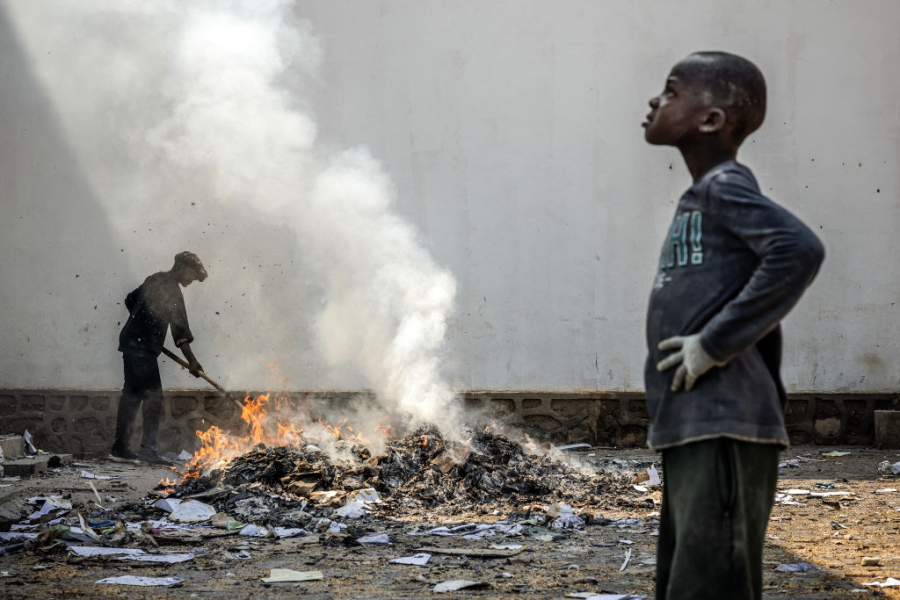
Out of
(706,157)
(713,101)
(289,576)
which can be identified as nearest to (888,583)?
(706,157)

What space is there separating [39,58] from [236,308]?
400 cm

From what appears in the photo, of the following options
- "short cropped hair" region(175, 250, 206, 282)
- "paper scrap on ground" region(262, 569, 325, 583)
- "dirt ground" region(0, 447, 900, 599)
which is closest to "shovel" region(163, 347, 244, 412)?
"short cropped hair" region(175, 250, 206, 282)

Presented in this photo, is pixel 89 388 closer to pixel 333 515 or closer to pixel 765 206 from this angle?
pixel 333 515

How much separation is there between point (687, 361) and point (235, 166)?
29.4 ft

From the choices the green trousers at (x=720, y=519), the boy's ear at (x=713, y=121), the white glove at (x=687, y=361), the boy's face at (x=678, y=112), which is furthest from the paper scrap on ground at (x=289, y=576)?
the boy's ear at (x=713, y=121)

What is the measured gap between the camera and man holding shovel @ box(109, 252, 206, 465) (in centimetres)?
951

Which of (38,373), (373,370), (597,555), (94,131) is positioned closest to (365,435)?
(373,370)

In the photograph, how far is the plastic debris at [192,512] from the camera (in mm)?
6109

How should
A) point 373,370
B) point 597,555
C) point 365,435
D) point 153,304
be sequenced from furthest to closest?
1. point 373,370
2. point 153,304
3. point 365,435
4. point 597,555

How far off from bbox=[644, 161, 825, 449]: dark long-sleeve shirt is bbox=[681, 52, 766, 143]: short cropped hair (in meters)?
0.16

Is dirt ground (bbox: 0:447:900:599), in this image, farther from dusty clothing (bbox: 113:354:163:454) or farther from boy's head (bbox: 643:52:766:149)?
dusty clothing (bbox: 113:354:163:454)

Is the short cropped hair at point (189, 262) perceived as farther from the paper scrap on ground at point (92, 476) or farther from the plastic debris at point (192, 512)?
the plastic debris at point (192, 512)

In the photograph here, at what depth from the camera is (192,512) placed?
6.21 meters

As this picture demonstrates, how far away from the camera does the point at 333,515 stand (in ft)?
20.6
